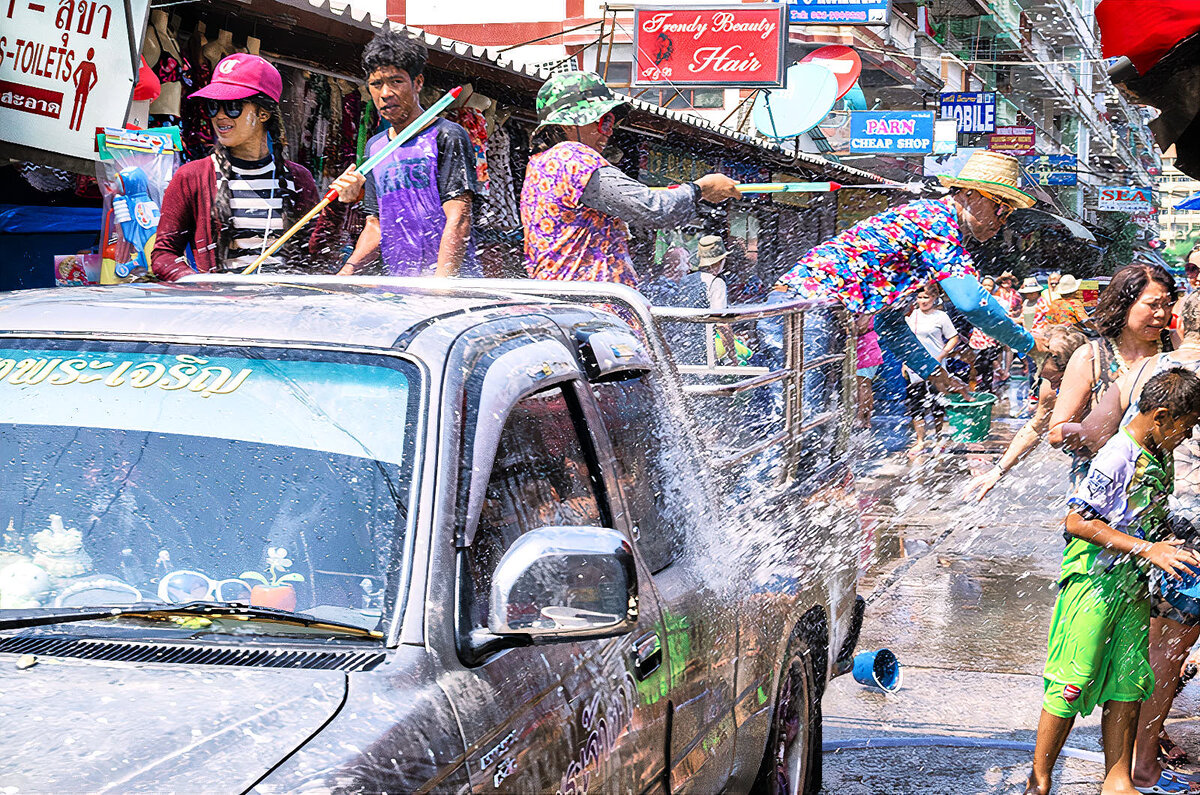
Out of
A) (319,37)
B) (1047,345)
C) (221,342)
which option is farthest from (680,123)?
(221,342)

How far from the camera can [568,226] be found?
18.4 ft

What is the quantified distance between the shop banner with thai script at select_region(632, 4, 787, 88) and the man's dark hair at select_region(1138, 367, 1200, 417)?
1177cm

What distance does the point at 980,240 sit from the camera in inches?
263

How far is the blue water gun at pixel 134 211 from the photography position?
6793 mm

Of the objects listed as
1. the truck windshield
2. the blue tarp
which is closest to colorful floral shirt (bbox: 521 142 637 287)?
the truck windshield

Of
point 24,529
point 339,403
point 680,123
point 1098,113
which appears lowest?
point 24,529

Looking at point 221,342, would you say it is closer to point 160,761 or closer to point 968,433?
point 160,761

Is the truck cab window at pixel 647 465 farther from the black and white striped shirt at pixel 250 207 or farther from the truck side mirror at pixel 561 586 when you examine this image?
the black and white striped shirt at pixel 250 207

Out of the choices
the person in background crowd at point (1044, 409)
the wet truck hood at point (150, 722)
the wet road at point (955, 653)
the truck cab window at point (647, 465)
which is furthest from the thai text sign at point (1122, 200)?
the wet truck hood at point (150, 722)

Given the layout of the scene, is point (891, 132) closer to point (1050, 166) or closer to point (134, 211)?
point (1050, 166)

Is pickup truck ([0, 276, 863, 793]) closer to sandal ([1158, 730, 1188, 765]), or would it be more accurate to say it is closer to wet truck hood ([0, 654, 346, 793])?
wet truck hood ([0, 654, 346, 793])

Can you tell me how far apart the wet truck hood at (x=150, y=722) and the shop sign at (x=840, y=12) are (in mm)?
18150

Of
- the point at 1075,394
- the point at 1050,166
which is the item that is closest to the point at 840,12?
the point at 1075,394

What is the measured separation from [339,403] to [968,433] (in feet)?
37.7
